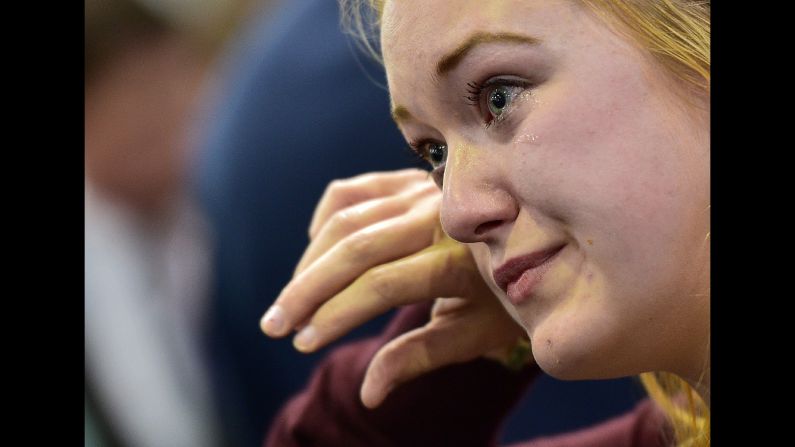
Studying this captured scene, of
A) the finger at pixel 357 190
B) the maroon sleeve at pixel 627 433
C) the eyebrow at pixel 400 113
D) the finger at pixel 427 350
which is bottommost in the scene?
the maroon sleeve at pixel 627 433

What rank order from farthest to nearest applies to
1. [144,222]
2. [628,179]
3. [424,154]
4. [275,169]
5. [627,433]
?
[144,222] → [275,169] → [627,433] → [424,154] → [628,179]

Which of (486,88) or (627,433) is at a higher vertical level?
(486,88)

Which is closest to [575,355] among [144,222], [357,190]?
[357,190]

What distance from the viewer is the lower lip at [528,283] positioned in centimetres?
42

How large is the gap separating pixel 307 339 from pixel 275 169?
270mm

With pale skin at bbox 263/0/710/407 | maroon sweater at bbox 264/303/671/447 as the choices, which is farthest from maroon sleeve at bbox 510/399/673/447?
pale skin at bbox 263/0/710/407

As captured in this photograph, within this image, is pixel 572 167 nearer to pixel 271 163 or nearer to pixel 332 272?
pixel 332 272

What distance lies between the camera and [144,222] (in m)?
0.98

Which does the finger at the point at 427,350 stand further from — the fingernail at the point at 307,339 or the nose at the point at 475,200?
the nose at the point at 475,200

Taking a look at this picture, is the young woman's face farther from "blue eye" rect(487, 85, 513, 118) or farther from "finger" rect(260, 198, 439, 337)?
"finger" rect(260, 198, 439, 337)

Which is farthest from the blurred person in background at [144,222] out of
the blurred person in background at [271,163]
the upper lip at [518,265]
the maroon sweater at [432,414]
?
the upper lip at [518,265]

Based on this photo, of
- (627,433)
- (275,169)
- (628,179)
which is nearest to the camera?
(628,179)

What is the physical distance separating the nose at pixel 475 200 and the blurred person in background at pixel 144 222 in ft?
1.43

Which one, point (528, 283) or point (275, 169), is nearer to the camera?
point (528, 283)
